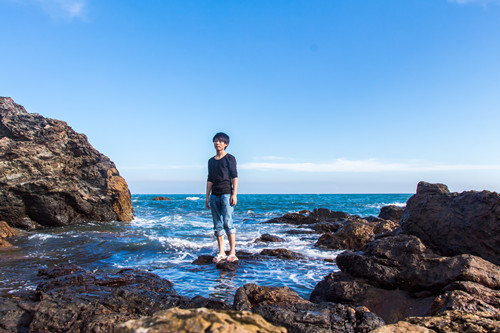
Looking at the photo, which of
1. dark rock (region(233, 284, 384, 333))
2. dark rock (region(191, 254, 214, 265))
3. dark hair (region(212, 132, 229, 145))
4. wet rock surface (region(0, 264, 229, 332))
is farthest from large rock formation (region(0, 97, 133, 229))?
dark rock (region(233, 284, 384, 333))

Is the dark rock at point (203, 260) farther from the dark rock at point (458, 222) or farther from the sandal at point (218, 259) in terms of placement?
the dark rock at point (458, 222)

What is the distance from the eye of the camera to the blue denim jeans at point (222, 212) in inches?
263

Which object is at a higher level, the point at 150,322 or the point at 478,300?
the point at 150,322

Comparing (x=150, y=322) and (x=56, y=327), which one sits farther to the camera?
(x=56, y=327)

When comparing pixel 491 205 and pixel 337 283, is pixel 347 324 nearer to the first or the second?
pixel 337 283

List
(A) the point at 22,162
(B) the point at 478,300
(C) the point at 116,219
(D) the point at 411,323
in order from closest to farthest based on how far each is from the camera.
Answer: (D) the point at 411,323 → (B) the point at 478,300 → (A) the point at 22,162 → (C) the point at 116,219

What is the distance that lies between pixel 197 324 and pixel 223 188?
17.2ft

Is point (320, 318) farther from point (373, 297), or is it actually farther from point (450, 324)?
point (373, 297)

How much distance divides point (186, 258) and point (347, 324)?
524cm

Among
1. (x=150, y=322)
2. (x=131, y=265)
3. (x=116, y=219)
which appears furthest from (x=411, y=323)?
(x=116, y=219)

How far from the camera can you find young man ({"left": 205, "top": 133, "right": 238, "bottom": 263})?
21.9 ft

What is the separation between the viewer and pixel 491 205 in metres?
4.43

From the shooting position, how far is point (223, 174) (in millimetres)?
6676

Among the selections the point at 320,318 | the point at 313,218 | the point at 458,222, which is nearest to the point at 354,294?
the point at 320,318
